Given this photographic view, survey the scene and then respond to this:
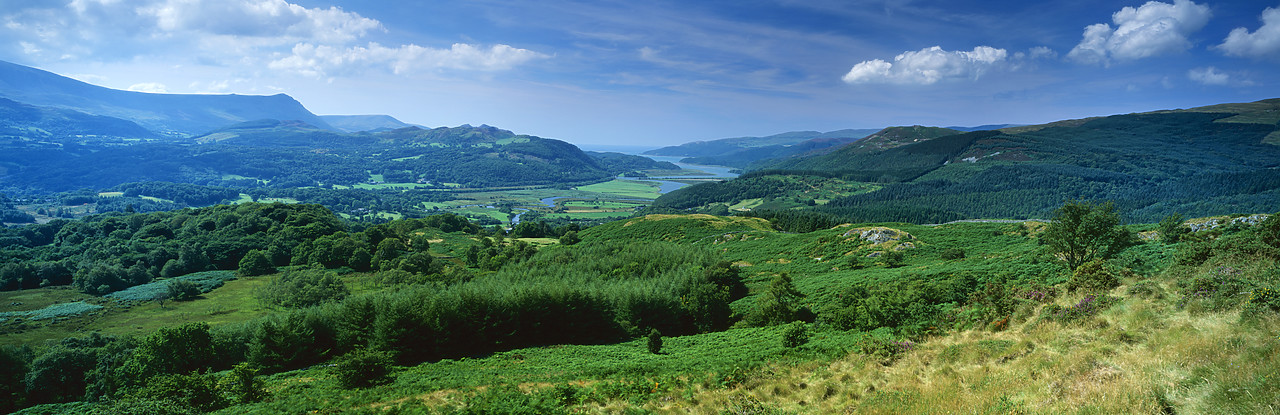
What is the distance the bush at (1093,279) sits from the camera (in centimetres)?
2111

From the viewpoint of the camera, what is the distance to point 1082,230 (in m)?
25.8

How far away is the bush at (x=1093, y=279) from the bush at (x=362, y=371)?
3880 centimetres

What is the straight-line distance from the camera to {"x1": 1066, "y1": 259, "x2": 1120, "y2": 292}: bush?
69.3 ft

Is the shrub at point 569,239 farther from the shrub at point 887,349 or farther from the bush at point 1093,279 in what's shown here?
the bush at point 1093,279

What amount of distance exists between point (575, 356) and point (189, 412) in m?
21.5

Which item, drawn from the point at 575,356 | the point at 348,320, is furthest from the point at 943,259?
the point at 348,320

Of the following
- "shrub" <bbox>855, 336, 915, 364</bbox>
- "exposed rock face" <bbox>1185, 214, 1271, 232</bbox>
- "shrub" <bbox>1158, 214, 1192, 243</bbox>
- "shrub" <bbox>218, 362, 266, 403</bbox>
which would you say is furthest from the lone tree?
"shrub" <bbox>218, 362, 266, 403</bbox>

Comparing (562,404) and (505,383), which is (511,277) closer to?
(505,383)

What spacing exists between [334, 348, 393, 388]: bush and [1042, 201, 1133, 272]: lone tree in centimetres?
4238

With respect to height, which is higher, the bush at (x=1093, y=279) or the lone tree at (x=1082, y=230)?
the lone tree at (x=1082, y=230)

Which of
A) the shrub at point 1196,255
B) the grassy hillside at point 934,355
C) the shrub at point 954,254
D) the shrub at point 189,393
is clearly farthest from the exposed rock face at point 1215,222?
the shrub at point 189,393

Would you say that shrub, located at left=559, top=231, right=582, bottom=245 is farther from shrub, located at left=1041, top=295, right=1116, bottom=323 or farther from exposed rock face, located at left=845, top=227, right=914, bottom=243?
shrub, located at left=1041, top=295, right=1116, bottom=323

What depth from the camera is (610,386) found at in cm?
2136

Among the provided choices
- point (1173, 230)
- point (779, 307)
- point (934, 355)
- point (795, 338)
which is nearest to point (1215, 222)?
point (1173, 230)
